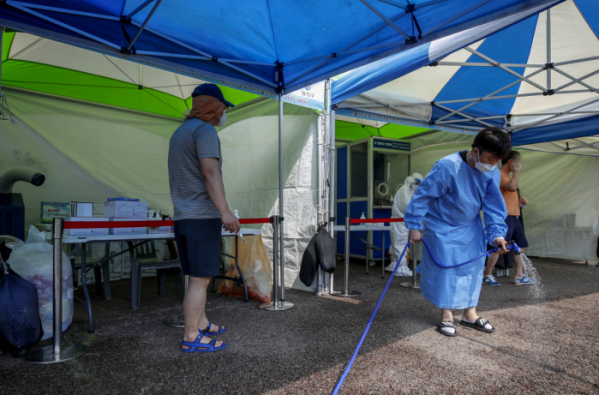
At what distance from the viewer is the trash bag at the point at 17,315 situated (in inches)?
92.7

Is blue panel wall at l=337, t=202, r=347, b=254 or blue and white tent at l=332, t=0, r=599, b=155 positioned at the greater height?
blue and white tent at l=332, t=0, r=599, b=155

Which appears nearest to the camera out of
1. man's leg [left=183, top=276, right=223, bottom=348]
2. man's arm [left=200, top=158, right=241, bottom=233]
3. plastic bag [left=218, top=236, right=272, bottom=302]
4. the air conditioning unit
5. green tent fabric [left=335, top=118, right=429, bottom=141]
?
man's arm [left=200, top=158, right=241, bottom=233]

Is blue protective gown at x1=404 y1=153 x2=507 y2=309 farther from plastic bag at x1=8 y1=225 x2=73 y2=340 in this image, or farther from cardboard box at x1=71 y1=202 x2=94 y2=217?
cardboard box at x1=71 y1=202 x2=94 y2=217

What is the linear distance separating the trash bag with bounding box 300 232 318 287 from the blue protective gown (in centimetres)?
149

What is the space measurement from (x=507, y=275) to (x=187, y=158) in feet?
18.0

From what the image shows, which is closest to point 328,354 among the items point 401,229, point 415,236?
point 415,236

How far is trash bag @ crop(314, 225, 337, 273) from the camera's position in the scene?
411 centimetres

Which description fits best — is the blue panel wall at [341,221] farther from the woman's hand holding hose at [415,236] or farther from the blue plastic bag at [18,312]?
the blue plastic bag at [18,312]

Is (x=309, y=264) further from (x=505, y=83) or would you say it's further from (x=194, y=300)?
(x=505, y=83)

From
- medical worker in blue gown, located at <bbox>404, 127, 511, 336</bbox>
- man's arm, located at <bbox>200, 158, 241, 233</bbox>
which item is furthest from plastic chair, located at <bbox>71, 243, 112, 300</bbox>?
medical worker in blue gown, located at <bbox>404, 127, 511, 336</bbox>

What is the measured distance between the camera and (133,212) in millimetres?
3979

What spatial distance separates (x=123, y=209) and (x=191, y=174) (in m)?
1.93

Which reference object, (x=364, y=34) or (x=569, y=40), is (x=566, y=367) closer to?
(x=364, y=34)

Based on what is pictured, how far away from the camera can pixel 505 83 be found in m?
5.24
